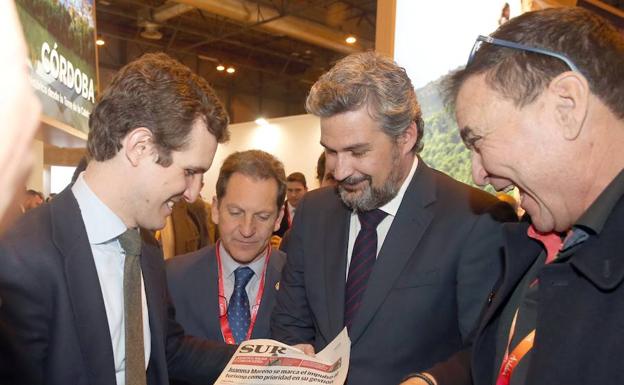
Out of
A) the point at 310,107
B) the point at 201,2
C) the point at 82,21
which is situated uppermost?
the point at 201,2

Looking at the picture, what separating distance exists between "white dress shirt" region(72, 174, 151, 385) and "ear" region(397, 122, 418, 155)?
99cm

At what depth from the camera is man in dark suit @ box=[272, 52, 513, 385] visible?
1966mm

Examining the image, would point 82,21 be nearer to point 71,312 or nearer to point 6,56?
point 71,312

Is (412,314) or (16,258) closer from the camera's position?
(16,258)

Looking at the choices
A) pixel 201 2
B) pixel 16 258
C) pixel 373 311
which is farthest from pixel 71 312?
pixel 201 2

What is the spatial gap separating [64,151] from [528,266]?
1091cm

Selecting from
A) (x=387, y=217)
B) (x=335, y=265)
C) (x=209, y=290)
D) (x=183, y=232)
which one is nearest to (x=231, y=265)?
(x=209, y=290)

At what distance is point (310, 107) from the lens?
2283mm

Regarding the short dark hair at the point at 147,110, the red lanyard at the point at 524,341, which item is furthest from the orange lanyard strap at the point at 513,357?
the short dark hair at the point at 147,110

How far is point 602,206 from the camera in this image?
4.01 ft

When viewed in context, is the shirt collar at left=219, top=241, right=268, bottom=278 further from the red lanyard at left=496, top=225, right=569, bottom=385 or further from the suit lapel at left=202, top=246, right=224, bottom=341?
the red lanyard at left=496, top=225, right=569, bottom=385

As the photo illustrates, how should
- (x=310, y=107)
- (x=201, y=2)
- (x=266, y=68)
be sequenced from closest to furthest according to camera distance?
1. (x=310, y=107)
2. (x=201, y=2)
3. (x=266, y=68)

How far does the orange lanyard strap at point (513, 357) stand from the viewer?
4.68ft

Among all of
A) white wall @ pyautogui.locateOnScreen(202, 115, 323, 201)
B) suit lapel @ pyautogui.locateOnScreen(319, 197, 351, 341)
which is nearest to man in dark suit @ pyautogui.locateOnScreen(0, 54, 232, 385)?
suit lapel @ pyautogui.locateOnScreen(319, 197, 351, 341)
